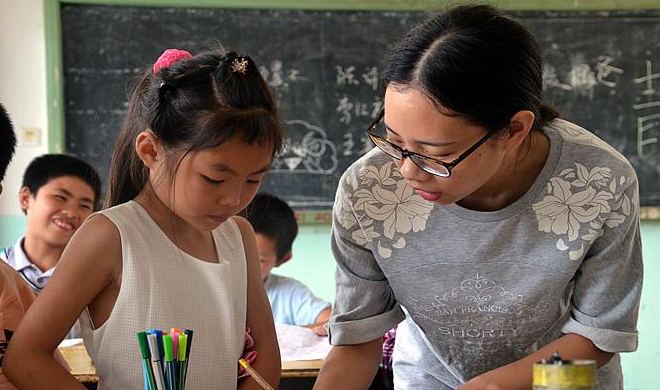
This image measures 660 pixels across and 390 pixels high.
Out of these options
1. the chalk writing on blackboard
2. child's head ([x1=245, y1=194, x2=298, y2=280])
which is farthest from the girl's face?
the chalk writing on blackboard

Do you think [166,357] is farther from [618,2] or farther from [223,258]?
[618,2]

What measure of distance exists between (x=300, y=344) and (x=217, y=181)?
4.17 feet

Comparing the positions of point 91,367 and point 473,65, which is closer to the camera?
point 473,65

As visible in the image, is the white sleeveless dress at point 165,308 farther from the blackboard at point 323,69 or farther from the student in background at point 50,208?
the blackboard at point 323,69

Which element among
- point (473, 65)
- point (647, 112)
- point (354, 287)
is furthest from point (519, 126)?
point (647, 112)

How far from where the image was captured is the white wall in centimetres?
407

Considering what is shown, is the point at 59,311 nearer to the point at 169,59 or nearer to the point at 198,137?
the point at 198,137

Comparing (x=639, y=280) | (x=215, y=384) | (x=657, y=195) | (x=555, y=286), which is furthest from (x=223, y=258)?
(x=657, y=195)

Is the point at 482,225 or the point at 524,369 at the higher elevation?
the point at 482,225

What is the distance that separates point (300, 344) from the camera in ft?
8.93

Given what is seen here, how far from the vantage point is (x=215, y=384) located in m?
1.58

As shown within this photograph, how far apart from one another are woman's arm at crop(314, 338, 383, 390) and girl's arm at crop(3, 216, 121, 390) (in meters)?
0.39

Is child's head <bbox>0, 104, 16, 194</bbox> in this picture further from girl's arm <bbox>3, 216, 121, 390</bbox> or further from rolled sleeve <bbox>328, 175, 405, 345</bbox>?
rolled sleeve <bbox>328, 175, 405, 345</bbox>

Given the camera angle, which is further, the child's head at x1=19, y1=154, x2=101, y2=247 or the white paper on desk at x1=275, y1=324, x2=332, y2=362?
the child's head at x1=19, y1=154, x2=101, y2=247
